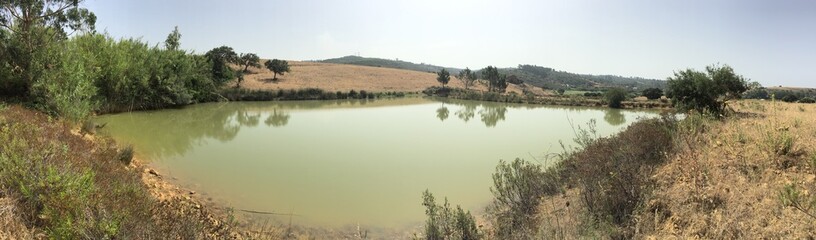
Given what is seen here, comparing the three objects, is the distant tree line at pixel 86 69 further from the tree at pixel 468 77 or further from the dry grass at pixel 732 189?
the tree at pixel 468 77

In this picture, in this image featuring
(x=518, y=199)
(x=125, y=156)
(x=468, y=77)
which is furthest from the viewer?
(x=468, y=77)

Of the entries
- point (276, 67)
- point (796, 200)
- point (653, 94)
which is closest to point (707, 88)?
point (796, 200)

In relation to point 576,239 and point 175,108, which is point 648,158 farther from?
point 175,108

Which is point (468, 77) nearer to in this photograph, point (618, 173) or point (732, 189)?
point (618, 173)

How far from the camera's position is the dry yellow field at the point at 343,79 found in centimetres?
5574

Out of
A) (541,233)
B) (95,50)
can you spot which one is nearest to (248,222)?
(541,233)

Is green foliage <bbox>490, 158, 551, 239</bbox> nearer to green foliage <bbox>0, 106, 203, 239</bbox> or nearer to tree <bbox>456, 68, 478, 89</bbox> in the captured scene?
green foliage <bbox>0, 106, 203, 239</bbox>

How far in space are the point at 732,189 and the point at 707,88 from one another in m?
13.8

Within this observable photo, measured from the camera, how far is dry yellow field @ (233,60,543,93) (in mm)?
55744

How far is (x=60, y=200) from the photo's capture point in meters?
3.55

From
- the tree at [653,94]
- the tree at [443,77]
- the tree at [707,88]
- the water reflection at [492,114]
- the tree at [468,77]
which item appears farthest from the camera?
the tree at [468,77]

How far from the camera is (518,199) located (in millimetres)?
6770

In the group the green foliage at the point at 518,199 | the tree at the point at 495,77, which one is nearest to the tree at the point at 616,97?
the tree at the point at 495,77

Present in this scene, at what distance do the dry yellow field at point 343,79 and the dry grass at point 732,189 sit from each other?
49.0 m
